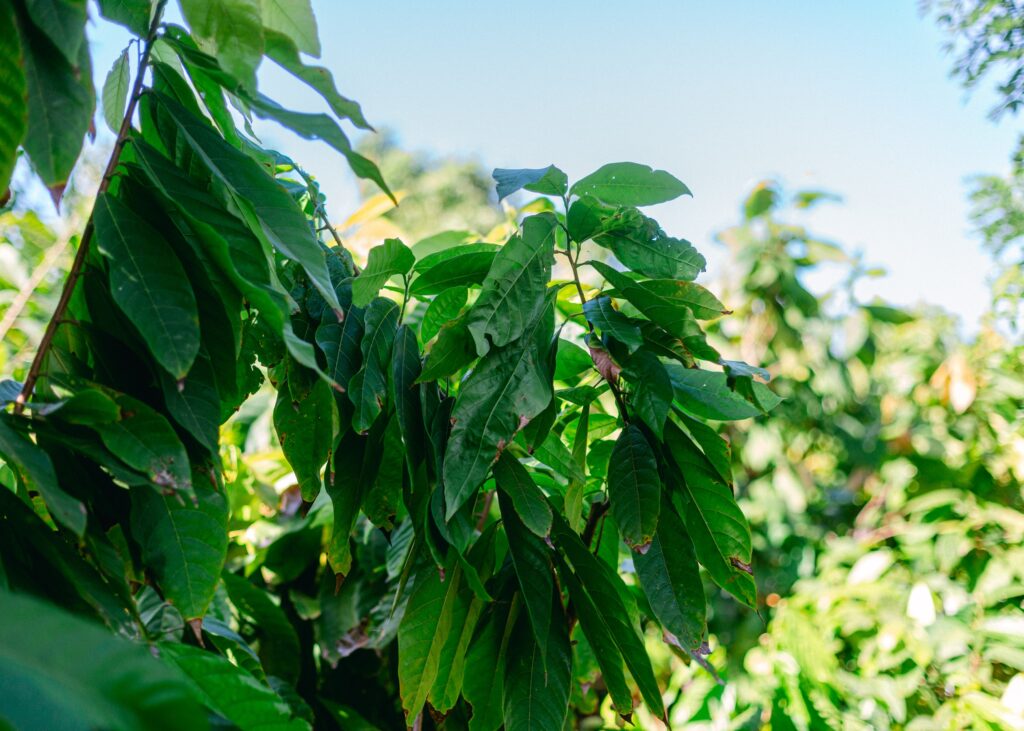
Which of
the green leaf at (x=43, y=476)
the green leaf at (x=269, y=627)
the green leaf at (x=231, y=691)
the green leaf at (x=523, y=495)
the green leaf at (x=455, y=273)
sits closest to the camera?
the green leaf at (x=43, y=476)

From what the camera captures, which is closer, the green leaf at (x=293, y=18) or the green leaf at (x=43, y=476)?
the green leaf at (x=43, y=476)

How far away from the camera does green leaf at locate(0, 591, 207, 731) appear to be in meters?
0.29

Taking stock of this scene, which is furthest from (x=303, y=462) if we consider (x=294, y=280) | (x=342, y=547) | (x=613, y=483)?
(x=613, y=483)

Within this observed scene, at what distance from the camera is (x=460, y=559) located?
26.2 inches

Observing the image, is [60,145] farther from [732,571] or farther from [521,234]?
[732,571]

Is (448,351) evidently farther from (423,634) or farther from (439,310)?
(423,634)

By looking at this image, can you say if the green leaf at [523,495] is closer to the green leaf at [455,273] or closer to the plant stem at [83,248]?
the green leaf at [455,273]

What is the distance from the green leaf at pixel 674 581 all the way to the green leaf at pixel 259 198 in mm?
375

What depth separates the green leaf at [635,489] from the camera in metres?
0.70

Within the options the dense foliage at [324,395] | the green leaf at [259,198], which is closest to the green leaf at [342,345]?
the dense foliage at [324,395]

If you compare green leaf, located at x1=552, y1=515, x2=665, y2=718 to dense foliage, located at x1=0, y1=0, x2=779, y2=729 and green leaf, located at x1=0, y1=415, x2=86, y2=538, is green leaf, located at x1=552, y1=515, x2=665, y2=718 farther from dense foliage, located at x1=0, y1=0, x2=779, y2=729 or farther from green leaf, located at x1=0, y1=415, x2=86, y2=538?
green leaf, located at x1=0, y1=415, x2=86, y2=538

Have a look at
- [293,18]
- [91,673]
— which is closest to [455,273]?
[293,18]

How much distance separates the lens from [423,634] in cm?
74

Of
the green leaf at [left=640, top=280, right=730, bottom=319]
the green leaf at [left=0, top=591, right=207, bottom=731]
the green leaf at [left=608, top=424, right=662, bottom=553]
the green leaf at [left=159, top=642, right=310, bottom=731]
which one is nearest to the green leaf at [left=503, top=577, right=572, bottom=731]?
the green leaf at [left=608, top=424, right=662, bottom=553]
